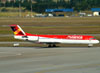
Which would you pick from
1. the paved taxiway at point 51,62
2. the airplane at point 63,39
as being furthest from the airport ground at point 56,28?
the paved taxiway at point 51,62

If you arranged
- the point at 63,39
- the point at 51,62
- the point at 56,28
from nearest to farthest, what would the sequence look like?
the point at 51,62
the point at 63,39
the point at 56,28

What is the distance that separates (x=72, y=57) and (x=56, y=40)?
42.3ft

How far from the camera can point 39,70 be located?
3428cm

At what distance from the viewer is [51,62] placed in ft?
130

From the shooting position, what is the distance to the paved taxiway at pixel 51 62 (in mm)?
34344

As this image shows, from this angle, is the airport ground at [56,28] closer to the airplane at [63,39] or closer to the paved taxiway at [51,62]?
the airplane at [63,39]

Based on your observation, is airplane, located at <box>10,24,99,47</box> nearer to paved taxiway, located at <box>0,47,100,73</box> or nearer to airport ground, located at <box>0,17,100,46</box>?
paved taxiway, located at <box>0,47,100,73</box>

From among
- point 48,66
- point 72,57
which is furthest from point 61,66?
point 72,57

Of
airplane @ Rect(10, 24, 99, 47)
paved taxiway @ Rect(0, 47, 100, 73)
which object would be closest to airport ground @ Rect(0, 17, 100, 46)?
airplane @ Rect(10, 24, 99, 47)

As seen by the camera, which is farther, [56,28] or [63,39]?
[56,28]

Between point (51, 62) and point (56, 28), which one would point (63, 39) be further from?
point (56, 28)

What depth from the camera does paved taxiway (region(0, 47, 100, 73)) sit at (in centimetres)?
3434

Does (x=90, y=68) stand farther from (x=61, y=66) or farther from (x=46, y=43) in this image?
(x=46, y=43)

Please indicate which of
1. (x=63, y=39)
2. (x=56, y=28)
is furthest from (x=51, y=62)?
(x=56, y=28)
